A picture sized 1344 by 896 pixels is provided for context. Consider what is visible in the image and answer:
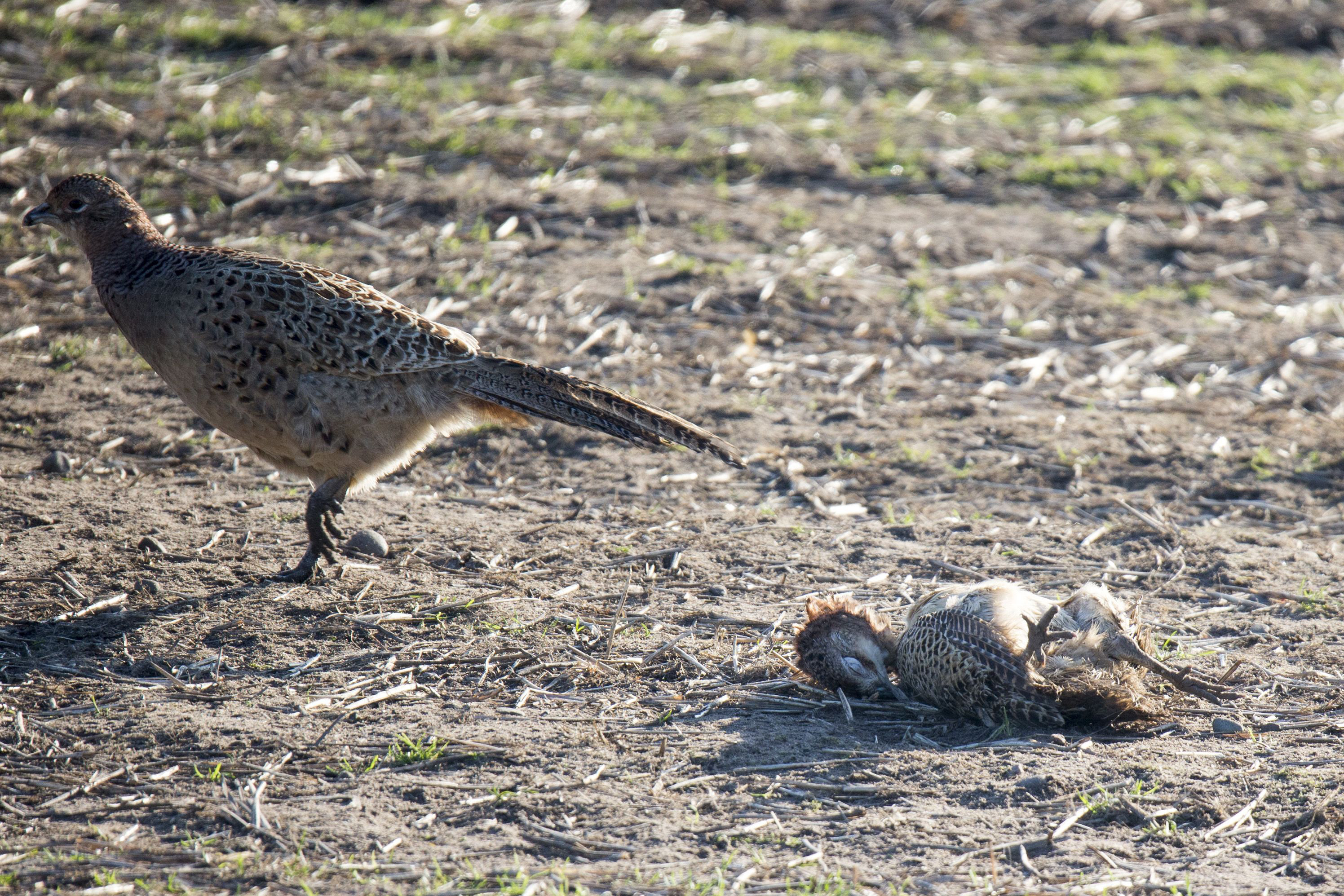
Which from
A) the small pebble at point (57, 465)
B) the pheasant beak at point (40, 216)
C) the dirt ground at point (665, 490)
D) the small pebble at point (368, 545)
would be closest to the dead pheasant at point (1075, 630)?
the dirt ground at point (665, 490)

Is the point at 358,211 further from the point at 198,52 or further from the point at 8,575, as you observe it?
the point at 8,575

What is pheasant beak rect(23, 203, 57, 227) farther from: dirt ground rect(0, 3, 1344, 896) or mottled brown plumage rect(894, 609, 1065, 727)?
mottled brown plumage rect(894, 609, 1065, 727)

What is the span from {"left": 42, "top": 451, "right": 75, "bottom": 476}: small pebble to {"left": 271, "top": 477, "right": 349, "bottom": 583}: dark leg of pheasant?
59.1 inches

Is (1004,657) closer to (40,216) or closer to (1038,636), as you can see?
(1038,636)

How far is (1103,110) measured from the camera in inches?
479

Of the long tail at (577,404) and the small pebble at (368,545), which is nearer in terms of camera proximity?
the long tail at (577,404)

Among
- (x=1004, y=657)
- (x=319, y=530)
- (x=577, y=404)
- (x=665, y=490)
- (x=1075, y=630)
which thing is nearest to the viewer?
(x=1004, y=657)

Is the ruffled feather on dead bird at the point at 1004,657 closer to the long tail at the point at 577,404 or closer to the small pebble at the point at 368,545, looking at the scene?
the long tail at the point at 577,404

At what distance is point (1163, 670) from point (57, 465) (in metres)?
4.97

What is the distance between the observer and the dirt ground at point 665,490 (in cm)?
378

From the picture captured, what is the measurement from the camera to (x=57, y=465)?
6.11 meters

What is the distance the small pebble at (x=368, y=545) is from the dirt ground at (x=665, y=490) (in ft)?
0.22

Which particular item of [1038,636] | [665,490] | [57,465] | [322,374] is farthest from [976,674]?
[57,465]

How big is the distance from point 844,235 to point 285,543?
5272mm
